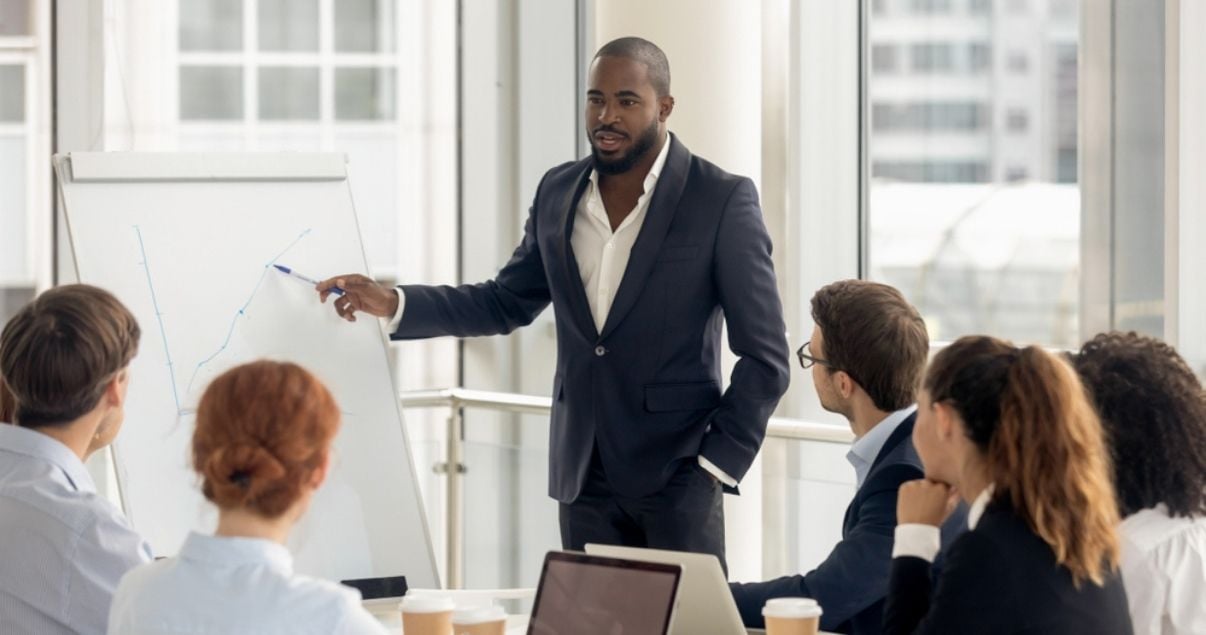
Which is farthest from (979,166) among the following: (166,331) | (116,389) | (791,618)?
(116,389)

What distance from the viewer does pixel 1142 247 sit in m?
3.60

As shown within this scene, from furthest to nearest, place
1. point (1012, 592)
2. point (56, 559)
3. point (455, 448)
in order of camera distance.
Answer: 1. point (455, 448)
2. point (56, 559)
3. point (1012, 592)

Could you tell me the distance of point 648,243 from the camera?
3094 mm

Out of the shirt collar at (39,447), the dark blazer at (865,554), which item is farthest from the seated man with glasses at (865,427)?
the shirt collar at (39,447)

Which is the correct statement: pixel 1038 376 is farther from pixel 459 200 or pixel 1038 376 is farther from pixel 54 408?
pixel 459 200

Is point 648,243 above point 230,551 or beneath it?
above

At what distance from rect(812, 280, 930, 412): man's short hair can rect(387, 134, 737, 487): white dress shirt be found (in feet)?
2.21

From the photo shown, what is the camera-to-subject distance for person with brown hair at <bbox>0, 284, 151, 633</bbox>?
6.78 feet

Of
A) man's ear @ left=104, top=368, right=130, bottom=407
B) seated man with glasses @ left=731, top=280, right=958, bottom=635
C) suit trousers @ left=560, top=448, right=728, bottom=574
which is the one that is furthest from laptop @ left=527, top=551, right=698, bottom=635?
suit trousers @ left=560, top=448, right=728, bottom=574

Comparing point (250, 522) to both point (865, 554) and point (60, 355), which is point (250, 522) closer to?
point (60, 355)

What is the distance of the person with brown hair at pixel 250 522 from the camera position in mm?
1645

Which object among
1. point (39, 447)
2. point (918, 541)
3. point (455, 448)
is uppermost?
point (39, 447)

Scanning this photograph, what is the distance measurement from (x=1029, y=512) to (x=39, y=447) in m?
1.33

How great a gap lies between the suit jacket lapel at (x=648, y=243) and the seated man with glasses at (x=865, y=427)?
57 centimetres
